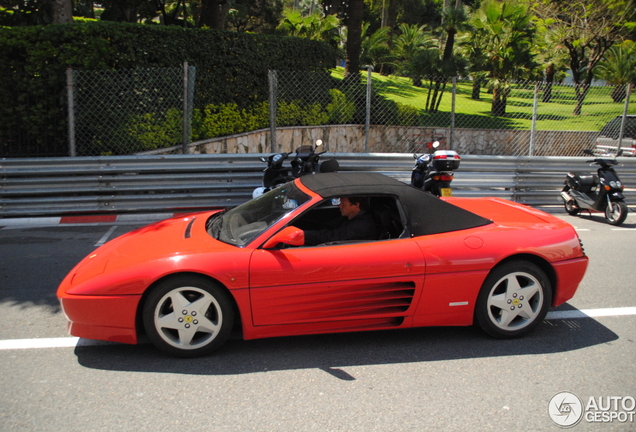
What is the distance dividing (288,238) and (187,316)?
0.88m

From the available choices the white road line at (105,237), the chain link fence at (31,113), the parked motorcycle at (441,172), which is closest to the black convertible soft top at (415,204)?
the parked motorcycle at (441,172)

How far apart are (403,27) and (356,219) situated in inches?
955

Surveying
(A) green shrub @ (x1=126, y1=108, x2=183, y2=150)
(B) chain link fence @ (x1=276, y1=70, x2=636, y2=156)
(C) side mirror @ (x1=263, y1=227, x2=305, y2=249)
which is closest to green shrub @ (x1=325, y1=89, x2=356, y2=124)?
(B) chain link fence @ (x1=276, y1=70, x2=636, y2=156)

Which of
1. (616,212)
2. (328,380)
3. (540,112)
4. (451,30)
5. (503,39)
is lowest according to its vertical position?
(328,380)

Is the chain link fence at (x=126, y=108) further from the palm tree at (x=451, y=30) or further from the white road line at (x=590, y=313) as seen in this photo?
the palm tree at (x=451, y=30)

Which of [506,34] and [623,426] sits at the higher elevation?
[506,34]

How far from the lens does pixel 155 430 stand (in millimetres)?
3154

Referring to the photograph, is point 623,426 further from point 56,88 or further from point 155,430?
point 56,88

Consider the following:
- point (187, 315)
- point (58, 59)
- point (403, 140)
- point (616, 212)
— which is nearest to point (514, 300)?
point (187, 315)

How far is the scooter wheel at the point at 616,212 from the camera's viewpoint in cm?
847

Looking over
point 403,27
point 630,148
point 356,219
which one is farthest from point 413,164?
point 403,27

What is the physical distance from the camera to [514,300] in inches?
170

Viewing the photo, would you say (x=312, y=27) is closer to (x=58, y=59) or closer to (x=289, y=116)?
(x=289, y=116)

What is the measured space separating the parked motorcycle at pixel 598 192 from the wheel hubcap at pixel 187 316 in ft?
23.0
